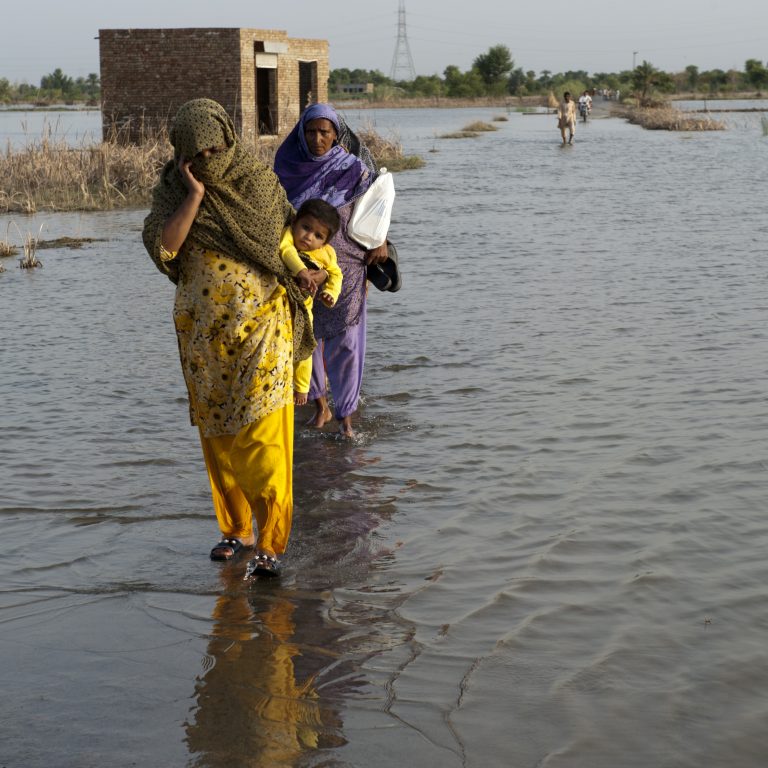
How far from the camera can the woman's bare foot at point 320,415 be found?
631 centimetres

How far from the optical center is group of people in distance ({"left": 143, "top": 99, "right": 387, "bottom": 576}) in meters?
3.86

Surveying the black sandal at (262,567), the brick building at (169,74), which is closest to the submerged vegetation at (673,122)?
the brick building at (169,74)

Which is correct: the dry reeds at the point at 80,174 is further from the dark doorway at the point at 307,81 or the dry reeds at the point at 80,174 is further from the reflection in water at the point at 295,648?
Answer: the reflection in water at the point at 295,648

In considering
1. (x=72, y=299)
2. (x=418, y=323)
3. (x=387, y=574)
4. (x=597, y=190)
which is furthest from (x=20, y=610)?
(x=597, y=190)

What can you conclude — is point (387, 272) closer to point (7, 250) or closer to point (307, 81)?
point (7, 250)

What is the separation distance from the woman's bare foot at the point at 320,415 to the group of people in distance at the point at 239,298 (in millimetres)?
1897

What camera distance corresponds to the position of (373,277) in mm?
6109

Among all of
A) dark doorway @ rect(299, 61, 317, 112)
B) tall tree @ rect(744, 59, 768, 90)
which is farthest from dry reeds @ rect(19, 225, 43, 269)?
tall tree @ rect(744, 59, 768, 90)

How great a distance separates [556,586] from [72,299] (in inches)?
301

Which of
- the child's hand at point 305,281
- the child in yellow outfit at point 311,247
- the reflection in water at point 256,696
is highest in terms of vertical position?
the child in yellow outfit at point 311,247

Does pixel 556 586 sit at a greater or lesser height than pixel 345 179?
lesser

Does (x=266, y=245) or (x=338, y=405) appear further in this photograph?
(x=338, y=405)

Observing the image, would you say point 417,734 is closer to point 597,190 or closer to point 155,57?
point 597,190

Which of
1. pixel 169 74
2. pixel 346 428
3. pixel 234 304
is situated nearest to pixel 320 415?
pixel 346 428
